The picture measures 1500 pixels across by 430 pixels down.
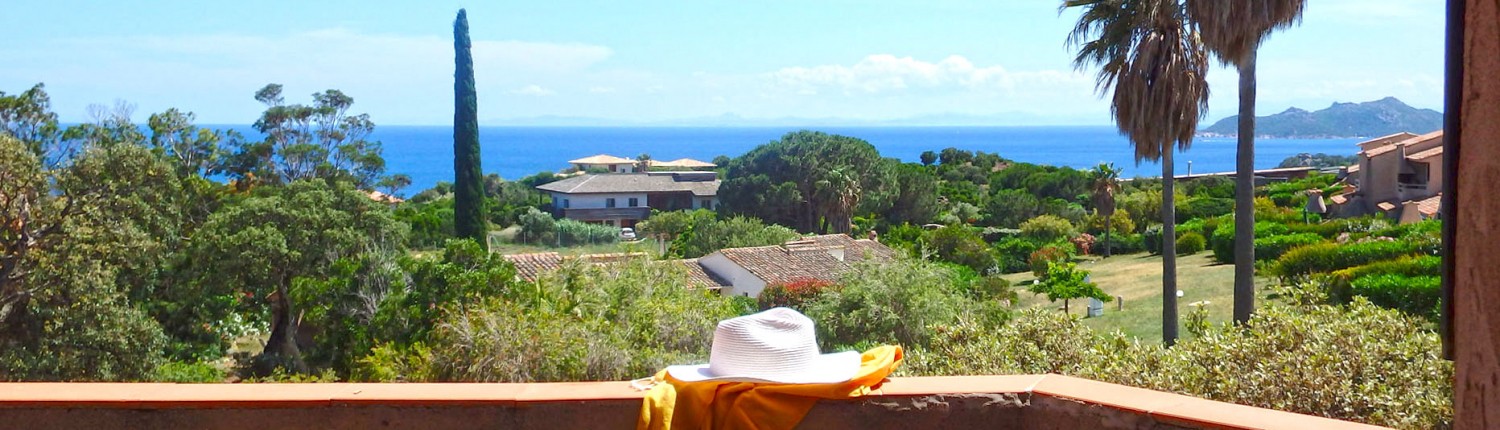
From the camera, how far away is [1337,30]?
111ft

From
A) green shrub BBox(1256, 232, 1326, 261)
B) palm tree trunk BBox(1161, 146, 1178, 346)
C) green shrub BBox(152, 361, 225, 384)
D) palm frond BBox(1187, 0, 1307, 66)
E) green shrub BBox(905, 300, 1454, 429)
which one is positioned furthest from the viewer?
green shrub BBox(1256, 232, 1326, 261)

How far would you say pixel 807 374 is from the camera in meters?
3.38

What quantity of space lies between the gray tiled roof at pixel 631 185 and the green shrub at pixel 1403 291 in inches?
2123

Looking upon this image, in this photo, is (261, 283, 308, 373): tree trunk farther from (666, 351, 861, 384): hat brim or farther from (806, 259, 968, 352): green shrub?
(666, 351, 861, 384): hat brim

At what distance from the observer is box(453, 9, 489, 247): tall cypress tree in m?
36.7

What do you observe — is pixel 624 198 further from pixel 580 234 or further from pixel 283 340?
pixel 283 340

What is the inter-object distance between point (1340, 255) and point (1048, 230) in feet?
90.5

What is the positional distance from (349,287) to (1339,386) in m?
19.6

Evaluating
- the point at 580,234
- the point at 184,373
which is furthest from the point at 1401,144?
the point at 580,234

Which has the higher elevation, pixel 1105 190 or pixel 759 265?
pixel 1105 190

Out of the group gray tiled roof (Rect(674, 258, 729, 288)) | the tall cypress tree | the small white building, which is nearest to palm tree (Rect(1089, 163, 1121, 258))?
gray tiled roof (Rect(674, 258, 729, 288))

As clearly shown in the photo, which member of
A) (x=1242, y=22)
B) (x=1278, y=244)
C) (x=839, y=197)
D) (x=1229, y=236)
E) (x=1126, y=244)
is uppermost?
(x=1242, y=22)

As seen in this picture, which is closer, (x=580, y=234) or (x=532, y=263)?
(x=532, y=263)

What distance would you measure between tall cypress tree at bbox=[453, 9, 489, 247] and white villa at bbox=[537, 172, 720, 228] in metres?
30.0
